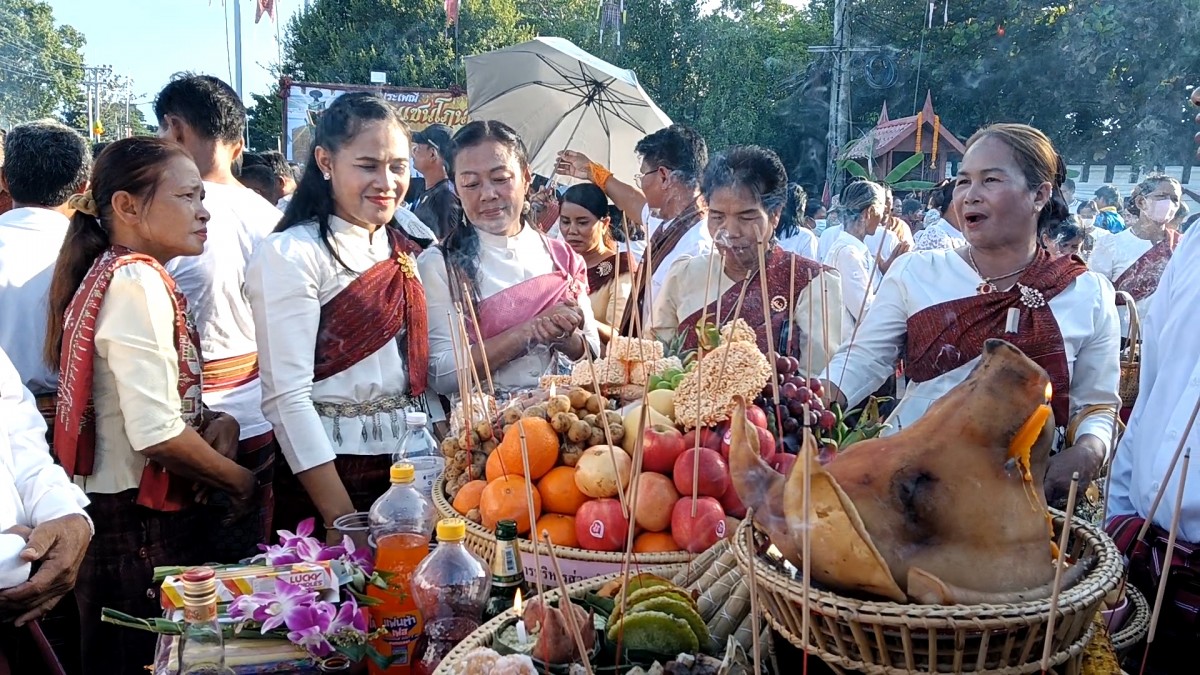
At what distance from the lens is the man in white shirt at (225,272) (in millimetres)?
2561

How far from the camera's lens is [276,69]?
2778cm

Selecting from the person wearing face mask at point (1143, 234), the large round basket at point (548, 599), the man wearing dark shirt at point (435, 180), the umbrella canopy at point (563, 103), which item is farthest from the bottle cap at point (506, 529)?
the person wearing face mask at point (1143, 234)

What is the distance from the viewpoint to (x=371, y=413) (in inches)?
91.9

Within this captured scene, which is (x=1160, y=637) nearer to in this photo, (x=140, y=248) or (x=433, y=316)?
(x=433, y=316)

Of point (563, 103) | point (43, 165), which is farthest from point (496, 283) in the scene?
point (563, 103)

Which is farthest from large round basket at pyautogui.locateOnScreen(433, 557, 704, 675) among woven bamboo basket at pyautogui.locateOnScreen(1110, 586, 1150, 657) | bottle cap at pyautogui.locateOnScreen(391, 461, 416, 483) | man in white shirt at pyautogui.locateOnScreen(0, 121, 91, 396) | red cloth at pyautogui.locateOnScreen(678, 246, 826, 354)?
man in white shirt at pyautogui.locateOnScreen(0, 121, 91, 396)

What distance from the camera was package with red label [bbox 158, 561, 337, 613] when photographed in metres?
1.46

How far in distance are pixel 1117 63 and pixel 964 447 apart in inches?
966

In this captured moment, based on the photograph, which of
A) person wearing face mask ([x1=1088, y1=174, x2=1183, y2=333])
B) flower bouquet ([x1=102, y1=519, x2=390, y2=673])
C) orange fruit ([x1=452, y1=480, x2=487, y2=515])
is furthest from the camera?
person wearing face mask ([x1=1088, y1=174, x2=1183, y2=333])

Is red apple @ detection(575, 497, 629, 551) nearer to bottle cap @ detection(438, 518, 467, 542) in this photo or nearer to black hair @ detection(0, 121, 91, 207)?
bottle cap @ detection(438, 518, 467, 542)

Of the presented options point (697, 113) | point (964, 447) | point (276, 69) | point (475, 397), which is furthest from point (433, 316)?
point (276, 69)

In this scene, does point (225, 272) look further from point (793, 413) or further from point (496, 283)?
point (793, 413)

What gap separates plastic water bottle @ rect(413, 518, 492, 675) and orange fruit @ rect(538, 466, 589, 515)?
0.26 m

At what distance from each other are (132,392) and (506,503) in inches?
41.1
